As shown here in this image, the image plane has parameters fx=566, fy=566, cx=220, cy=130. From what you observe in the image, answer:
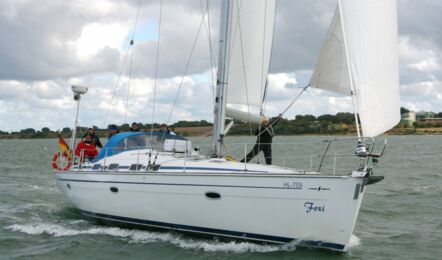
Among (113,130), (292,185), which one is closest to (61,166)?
(113,130)

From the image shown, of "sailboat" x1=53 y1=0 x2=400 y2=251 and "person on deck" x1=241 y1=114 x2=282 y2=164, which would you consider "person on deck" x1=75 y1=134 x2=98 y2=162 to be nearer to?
"sailboat" x1=53 y1=0 x2=400 y2=251

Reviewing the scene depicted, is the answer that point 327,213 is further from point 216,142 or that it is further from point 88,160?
point 88,160

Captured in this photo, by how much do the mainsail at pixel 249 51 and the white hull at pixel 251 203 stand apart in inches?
87.9

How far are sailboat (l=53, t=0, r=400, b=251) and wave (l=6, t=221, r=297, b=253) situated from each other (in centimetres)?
18

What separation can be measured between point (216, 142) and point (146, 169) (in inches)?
67.0

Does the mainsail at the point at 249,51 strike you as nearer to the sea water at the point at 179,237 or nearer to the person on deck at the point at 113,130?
the sea water at the point at 179,237

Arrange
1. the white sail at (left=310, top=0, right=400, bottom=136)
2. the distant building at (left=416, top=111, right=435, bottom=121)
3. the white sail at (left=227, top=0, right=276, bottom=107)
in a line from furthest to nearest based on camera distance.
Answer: the distant building at (left=416, top=111, right=435, bottom=121) < the white sail at (left=227, top=0, right=276, bottom=107) < the white sail at (left=310, top=0, right=400, bottom=136)

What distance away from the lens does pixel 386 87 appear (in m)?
10.2

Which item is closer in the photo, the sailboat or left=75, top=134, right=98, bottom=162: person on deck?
the sailboat

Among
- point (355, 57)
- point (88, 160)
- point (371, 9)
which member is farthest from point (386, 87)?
point (88, 160)

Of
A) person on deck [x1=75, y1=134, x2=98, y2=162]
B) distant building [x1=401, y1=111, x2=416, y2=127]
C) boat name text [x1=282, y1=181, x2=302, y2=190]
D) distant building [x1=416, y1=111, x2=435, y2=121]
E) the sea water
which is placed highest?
distant building [x1=416, y1=111, x2=435, y2=121]

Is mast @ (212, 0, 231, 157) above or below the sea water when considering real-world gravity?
above

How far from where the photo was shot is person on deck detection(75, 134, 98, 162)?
16.1m

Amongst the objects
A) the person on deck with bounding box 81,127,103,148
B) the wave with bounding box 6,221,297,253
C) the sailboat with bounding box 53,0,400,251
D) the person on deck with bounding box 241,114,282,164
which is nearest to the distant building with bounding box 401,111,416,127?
the person on deck with bounding box 81,127,103,148
